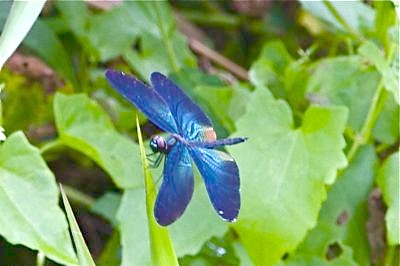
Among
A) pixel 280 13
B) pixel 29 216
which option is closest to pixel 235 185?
pixel 29 216

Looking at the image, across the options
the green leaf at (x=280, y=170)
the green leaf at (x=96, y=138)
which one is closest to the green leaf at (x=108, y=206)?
the green leaf at (x=96, y=138)

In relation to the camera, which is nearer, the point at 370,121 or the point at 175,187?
the point at 175,187

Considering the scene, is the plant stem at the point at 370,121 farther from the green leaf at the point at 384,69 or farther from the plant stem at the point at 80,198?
the plant stem at the point at 80,198

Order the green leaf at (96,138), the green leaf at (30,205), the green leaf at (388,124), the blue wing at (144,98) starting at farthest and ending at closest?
the green leaf at (388,124) < the green leaf at (96,138) < the green leaf at (30,205) < the blue wing at (144,98)

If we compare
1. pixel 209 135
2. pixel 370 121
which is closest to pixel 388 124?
pixel 370 121

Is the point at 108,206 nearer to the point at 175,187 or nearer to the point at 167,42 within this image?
the point at 167,42

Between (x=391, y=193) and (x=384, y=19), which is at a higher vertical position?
(x=384, y=19)

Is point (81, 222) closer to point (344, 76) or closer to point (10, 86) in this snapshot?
point (10, 86)
